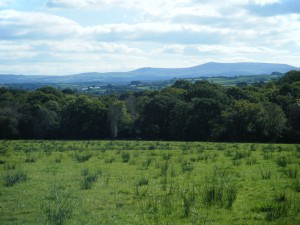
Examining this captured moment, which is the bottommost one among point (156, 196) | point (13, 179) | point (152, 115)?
point (152, 115)

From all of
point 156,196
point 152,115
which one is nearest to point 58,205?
point 156,196

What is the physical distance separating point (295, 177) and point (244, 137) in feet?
156

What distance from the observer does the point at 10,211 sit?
1258cm

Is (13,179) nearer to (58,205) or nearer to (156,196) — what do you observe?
(58,205)

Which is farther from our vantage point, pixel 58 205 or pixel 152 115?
pixel 152 115

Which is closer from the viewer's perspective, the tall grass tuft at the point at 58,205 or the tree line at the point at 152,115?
the tall grass tuft at the point at 58,205

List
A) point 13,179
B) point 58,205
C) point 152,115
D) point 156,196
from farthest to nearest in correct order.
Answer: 1. point 152,115
2. point 13,179
3. point 156,196
4. point 58,205

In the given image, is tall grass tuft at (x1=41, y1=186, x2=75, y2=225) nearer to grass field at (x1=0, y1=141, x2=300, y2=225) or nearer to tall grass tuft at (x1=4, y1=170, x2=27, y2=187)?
grass field at (x1=0, y1=141, x2=300, y2=225)

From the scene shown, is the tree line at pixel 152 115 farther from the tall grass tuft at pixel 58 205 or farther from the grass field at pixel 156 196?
the tall grass tuft at pixel 58 205

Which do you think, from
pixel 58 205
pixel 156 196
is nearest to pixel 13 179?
pixel 58 205

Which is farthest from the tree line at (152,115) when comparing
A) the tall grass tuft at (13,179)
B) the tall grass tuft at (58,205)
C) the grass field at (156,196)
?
the tall grass tuft at (58,205)

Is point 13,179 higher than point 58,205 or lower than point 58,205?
lower

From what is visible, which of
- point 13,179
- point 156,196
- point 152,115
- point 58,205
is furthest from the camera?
point 152,115

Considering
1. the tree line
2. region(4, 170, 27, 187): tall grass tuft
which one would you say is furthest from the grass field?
the tree line
